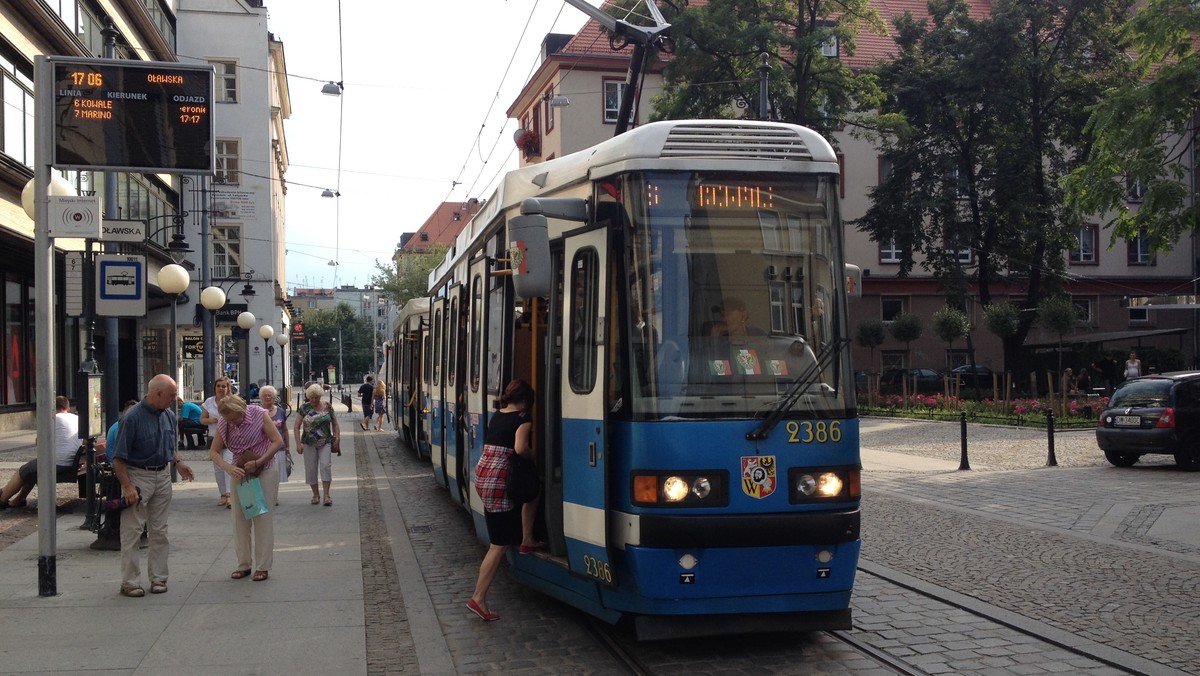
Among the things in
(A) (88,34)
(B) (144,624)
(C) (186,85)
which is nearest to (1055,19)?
(A) (88,34)

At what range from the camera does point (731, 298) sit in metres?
6.67

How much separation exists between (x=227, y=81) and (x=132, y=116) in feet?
130

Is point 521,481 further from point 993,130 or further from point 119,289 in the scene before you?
point 993,130

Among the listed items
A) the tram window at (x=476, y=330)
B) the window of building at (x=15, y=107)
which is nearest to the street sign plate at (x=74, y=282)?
the tram window at (x=476, y=330)

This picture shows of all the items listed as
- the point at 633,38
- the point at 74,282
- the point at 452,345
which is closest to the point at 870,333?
the point at 633,38

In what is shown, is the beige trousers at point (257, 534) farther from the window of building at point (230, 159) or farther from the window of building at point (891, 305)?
the window of building at point (891, 305)

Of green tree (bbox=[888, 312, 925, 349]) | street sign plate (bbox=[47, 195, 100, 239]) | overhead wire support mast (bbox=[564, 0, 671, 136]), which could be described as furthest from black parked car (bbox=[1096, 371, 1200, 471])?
green tree (bbox=[888, 312, 925, 349])

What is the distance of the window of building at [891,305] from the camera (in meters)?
52.7

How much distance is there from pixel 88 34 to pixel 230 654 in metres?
24.7

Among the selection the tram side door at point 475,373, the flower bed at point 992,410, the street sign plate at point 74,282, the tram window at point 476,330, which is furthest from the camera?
the flower bed at point 992,410

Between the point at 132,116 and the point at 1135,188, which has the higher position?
the point at 1135,188

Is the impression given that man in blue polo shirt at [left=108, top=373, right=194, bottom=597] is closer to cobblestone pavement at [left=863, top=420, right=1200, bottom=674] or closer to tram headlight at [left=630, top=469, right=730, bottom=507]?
tram headlight at [left=630, top=469, right=730, bottom=507]

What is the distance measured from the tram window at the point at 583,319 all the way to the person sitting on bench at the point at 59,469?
28.4 feet

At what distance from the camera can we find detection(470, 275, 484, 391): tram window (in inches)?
379
